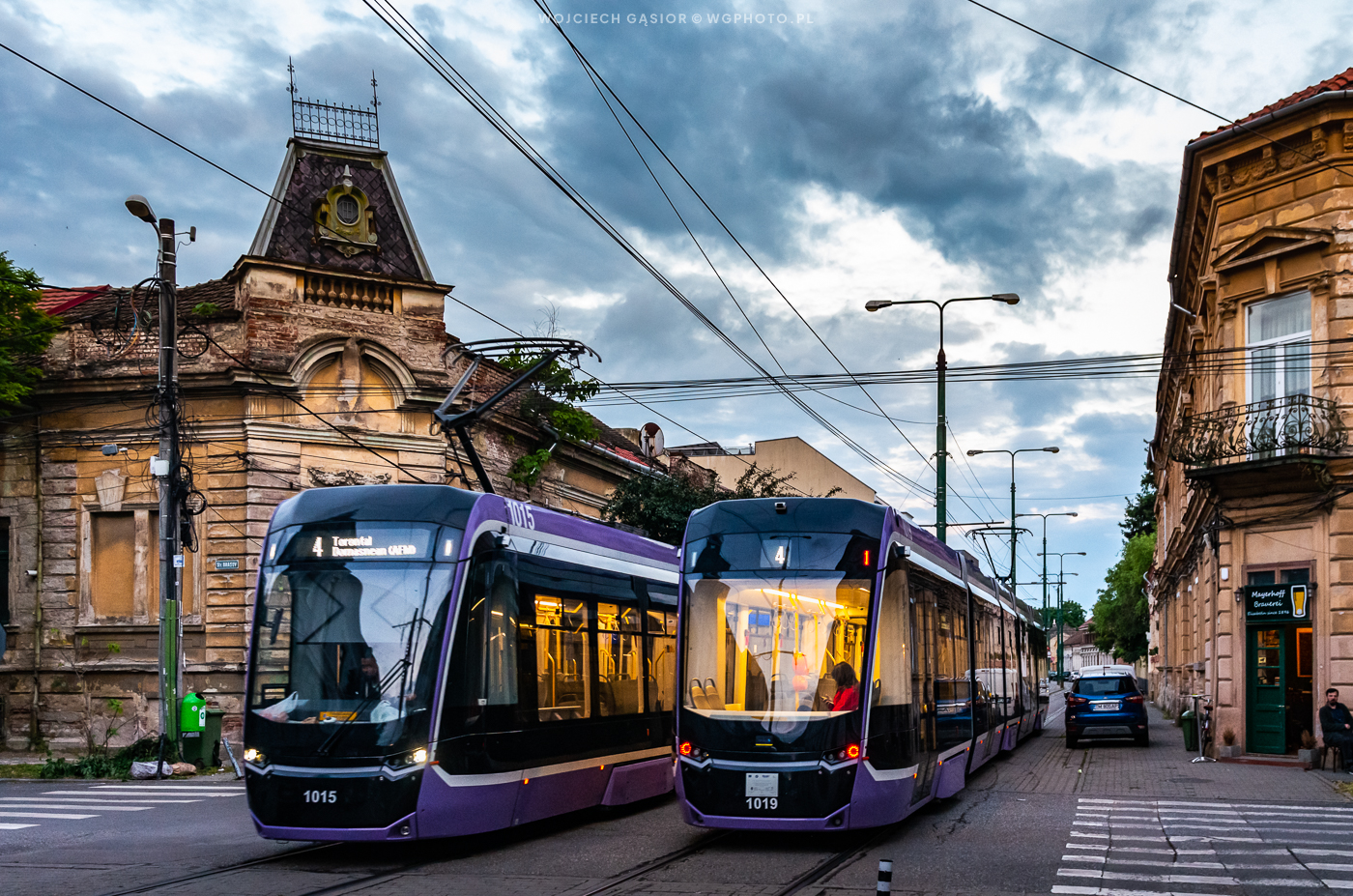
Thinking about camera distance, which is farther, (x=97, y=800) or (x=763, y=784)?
(x=97, y=800)

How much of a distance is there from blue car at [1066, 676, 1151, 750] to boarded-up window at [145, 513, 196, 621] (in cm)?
1815

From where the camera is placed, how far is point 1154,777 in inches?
818

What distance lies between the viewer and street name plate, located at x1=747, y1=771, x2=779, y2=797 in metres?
11.8

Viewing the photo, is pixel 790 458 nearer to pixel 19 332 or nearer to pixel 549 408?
pixel 549 408

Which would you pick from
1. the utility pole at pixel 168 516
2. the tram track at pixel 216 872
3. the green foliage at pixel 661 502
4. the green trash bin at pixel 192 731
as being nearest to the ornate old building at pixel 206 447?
the green trash bin at pixel 192 731

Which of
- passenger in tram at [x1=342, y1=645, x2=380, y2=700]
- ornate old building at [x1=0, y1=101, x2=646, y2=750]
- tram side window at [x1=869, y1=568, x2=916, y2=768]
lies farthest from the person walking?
passenger in tram at [x1=342, y1=645, x2=380, y2=700]

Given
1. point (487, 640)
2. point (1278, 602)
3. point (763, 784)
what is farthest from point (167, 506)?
point (1278, 602)

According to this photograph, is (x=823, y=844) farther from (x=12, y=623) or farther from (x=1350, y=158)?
(x=12, y=623)

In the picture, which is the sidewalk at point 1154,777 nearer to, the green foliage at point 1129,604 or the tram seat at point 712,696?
the tram seat at point 712,696

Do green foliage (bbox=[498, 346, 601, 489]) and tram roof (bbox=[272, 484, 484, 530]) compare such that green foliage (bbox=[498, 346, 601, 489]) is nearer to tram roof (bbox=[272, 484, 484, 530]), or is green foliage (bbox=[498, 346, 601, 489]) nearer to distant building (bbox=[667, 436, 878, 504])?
tram roof (bbox=[272, 484, 484, 530])

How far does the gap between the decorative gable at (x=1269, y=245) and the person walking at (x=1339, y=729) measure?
23.3ft

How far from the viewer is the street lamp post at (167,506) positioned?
20.9 metres

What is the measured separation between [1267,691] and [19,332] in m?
23.2

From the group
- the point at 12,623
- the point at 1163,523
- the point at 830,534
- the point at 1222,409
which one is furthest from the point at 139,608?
the point at 1163,523
